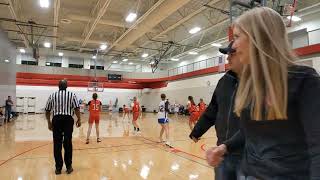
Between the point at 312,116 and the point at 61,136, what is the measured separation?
16.8 ft

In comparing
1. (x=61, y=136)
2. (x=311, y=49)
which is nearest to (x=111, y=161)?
(x=61, y=136)

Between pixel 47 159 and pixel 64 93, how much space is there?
2.11 metres

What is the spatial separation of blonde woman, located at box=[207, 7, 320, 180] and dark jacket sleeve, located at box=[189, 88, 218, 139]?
96cm

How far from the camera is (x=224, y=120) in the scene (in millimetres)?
2148

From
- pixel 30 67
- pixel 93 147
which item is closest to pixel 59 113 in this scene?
pixel 93 147

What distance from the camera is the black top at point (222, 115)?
6.69 ft

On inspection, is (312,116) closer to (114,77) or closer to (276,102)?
(276,102)

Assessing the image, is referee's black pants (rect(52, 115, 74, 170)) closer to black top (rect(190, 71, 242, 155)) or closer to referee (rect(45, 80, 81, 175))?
referee (rect(45, 80, 81, 175))

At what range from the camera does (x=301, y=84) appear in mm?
975

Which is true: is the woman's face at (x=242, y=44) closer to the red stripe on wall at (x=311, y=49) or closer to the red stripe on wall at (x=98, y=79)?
the red stripe on wall at (x=311, y=49)

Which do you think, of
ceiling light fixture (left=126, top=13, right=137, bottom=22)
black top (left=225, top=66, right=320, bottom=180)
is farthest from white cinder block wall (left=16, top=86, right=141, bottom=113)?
black top (left=225, top=66, right=320, bottom=180)

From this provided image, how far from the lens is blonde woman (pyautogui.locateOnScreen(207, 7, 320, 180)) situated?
3.12 ft

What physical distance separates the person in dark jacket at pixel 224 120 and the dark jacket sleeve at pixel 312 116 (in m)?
0.93

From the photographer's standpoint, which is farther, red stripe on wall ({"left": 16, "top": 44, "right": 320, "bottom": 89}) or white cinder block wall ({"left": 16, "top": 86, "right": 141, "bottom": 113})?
white cinder block wall ({"left": 16, "top": 86, "right": 141, "bottom": 113})
